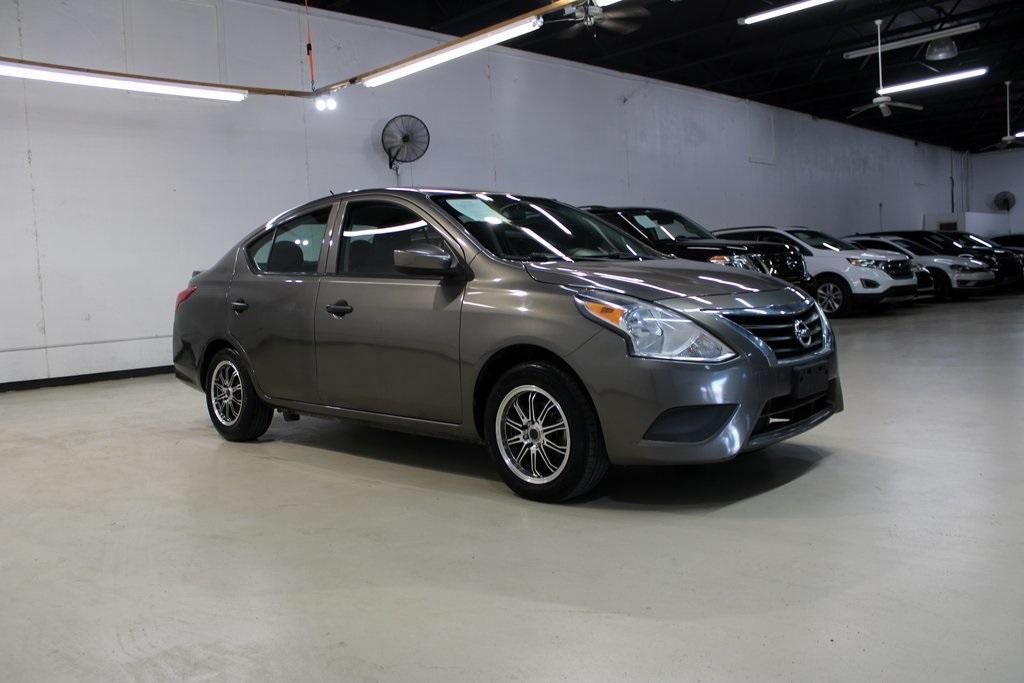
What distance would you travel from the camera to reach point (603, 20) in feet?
36.6

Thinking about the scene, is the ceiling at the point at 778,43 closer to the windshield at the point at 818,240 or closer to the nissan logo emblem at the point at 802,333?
the windshield at the point at 818,240

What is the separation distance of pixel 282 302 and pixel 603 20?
8.10 m

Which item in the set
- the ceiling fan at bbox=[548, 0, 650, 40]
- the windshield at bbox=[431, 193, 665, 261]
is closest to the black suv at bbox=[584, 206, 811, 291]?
the ceiling fan at bbox=[548, 0, 650, 40]

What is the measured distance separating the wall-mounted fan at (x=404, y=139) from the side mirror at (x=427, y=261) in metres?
7.14

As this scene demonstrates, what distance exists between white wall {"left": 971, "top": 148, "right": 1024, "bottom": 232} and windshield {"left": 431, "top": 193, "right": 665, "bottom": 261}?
92.6 ft

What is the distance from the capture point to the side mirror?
148 inches

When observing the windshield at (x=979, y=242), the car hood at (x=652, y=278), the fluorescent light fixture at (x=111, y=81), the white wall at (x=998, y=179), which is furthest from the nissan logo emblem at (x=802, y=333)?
the white wall at (x=998, y=179)

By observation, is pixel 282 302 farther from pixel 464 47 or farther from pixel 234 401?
pixel 464 47

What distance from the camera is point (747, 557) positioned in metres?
2.88

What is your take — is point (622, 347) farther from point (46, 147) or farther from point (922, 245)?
point (922, 245)

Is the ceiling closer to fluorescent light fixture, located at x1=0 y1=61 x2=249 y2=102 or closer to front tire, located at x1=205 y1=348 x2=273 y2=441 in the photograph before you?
fluorescent light fixture, located at x1=0 y1=61 x2=249 y2=102

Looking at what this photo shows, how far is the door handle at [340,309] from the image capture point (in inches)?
168

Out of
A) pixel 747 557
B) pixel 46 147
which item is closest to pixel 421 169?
pixel 46 147

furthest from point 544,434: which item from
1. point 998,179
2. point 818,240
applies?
point 998,179
